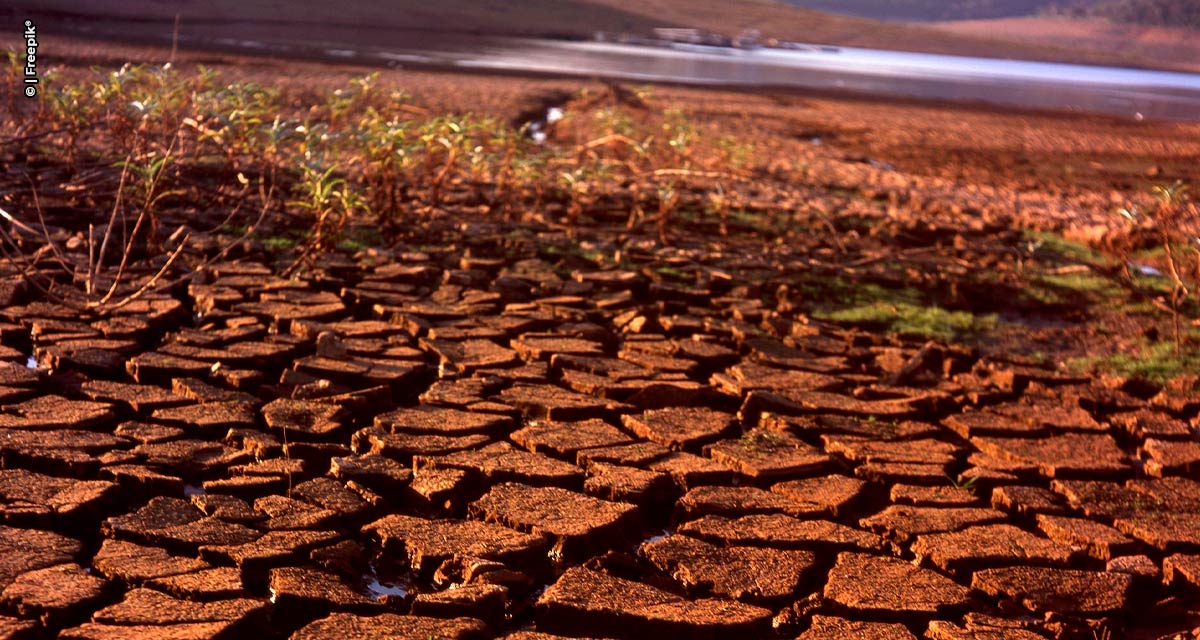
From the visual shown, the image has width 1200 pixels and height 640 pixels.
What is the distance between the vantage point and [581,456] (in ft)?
11.9

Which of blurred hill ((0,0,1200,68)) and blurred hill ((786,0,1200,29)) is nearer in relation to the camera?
blurred hill ((0,0,1200,68))

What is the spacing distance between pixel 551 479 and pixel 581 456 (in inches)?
8.0

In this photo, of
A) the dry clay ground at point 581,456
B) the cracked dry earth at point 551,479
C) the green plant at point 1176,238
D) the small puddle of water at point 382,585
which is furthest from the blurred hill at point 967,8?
the small puddle of water at point 382,585

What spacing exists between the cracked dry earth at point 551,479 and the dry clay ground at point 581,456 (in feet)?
0.04

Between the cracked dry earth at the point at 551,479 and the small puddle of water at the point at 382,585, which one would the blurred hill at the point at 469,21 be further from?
the small puddle of water at the point at 382,585

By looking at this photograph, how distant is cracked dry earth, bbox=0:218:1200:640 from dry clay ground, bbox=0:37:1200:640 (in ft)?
0.04

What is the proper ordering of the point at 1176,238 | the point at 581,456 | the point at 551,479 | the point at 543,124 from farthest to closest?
the point at 543,124 < the point at 1176,238 < the point at 581,456 < the point at 551,479

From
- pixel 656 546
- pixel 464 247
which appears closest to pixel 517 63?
pixel 464 247

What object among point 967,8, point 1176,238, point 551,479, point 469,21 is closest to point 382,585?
point 551,479

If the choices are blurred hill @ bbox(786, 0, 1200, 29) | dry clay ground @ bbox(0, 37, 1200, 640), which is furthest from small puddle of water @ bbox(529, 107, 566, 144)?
blurred hill @ bbox(786, 0, 1200, 29)

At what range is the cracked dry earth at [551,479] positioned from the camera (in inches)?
108

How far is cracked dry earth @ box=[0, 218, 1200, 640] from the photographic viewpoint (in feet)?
8.97

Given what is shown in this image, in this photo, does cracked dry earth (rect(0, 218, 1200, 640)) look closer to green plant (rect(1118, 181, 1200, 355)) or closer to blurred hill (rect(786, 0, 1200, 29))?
green plant (rect(1118, 181, 1200, 355))

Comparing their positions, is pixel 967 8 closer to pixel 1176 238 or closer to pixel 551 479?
pixel 1176 238
